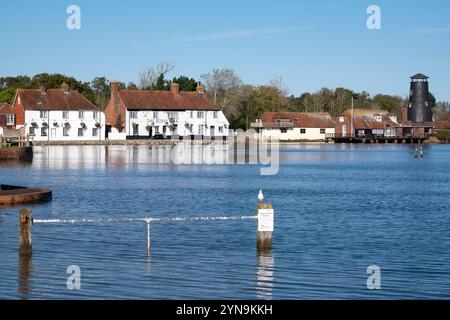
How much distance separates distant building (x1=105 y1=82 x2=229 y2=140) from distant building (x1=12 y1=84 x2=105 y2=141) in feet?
13.1

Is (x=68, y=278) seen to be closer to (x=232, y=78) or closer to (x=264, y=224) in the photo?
(x=264, y=224)

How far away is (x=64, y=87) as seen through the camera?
375 feet

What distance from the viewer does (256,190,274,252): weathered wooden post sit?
20578 millimetres

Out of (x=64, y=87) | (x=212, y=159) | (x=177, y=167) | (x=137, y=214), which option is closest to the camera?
(x=137, y=214)

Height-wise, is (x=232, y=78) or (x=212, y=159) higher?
(x=232, y=78)

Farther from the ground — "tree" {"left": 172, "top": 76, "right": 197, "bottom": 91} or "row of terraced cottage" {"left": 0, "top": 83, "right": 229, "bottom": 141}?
"tree" {"left": 172, "top": 76, "right": 197, "bottom": 91}

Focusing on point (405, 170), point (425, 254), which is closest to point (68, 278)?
point (425, 254)

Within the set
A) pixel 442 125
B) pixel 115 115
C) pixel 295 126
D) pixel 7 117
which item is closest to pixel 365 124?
pixel 295 126

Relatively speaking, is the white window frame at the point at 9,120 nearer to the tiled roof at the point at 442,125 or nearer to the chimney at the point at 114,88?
the chimney at the point at 114,88

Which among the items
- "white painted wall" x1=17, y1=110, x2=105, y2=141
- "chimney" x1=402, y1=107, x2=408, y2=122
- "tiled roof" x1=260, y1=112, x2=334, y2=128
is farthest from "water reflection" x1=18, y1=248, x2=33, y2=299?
"chimney" x1=402, y1=107, x2=408, y2=122

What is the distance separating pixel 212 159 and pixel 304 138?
70155mm

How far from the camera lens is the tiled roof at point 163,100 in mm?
118000

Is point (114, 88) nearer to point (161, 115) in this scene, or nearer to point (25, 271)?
point (161, 115)

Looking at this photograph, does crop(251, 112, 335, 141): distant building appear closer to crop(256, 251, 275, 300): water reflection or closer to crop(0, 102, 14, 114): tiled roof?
crop(0, 102, 14, 114): tiled roof
